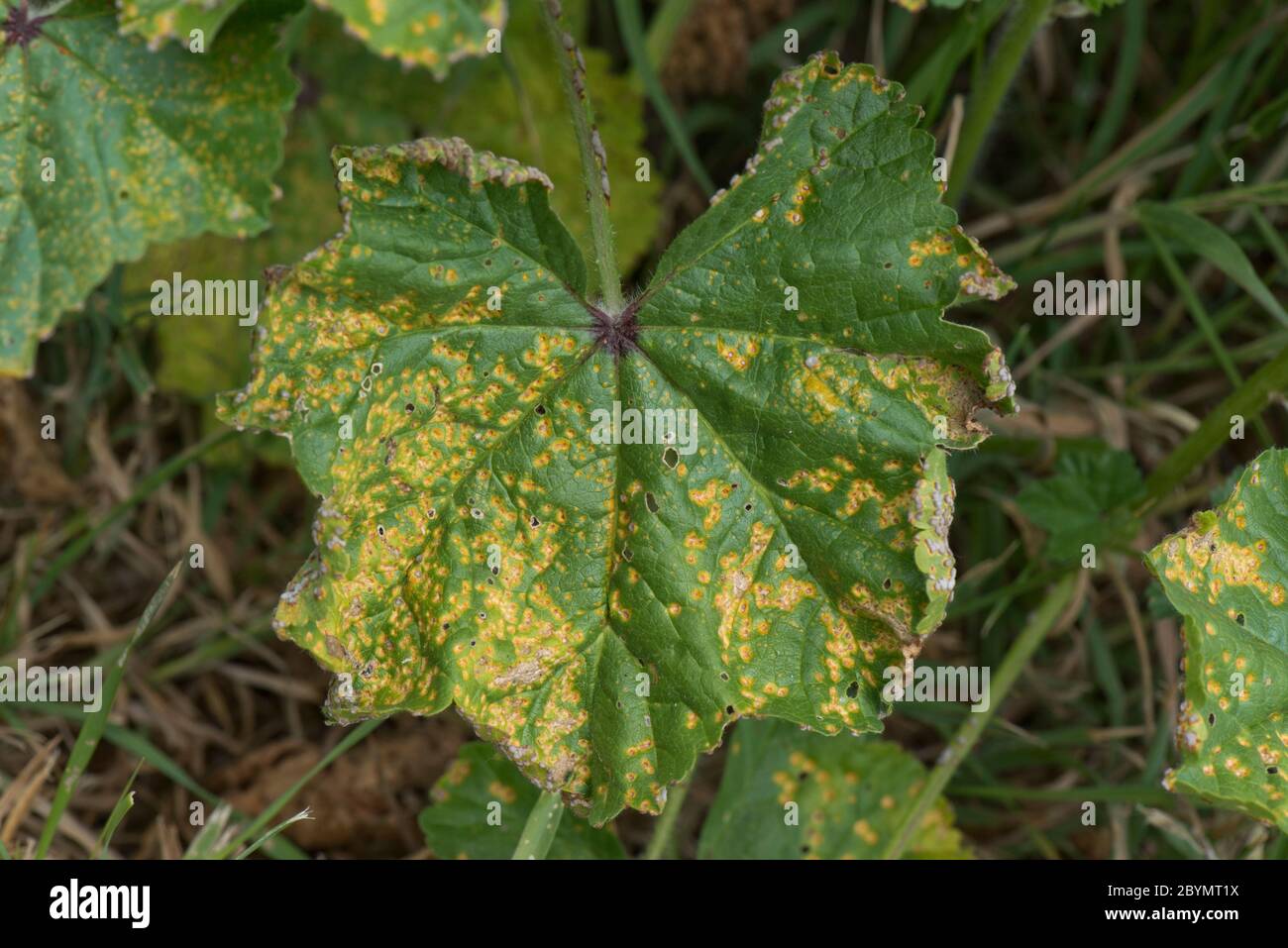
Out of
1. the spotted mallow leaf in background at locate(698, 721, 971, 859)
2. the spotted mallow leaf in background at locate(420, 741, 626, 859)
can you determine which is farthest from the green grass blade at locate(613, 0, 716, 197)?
the spotted mallow leaf in background at locate(420, 741, 626, 859)

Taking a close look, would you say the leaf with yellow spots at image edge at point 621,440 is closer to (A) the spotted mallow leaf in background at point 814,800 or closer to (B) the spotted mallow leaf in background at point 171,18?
(B) the spotted mallow leaf in background at point 171,18

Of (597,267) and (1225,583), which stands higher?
(597,267)

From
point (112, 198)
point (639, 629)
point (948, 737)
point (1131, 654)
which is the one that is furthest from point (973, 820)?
point (112, 198)

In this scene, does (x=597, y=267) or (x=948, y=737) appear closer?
(x=597, y=267)

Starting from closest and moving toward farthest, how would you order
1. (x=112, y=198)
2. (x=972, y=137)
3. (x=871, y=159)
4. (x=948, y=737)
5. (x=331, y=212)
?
(x=871, y=159)
(x=112, y=198)
(x=972, y=137)
(x=948, y=737)
(x=331, y=212)

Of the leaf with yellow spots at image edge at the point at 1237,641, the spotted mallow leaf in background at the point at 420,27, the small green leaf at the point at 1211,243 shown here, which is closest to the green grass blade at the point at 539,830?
the leaf with yellow spots at image edge at the point at 1237,641

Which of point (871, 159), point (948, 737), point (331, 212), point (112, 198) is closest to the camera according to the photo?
point (871, 159)

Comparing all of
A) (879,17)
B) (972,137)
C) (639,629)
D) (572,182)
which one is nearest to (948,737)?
(639,629)

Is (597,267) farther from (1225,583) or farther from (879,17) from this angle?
(879,17)

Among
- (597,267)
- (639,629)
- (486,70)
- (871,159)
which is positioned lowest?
(639,629)

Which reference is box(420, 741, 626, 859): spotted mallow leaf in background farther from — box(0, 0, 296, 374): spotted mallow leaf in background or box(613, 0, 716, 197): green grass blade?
box(613, 0, 716, 197): green grass blade
